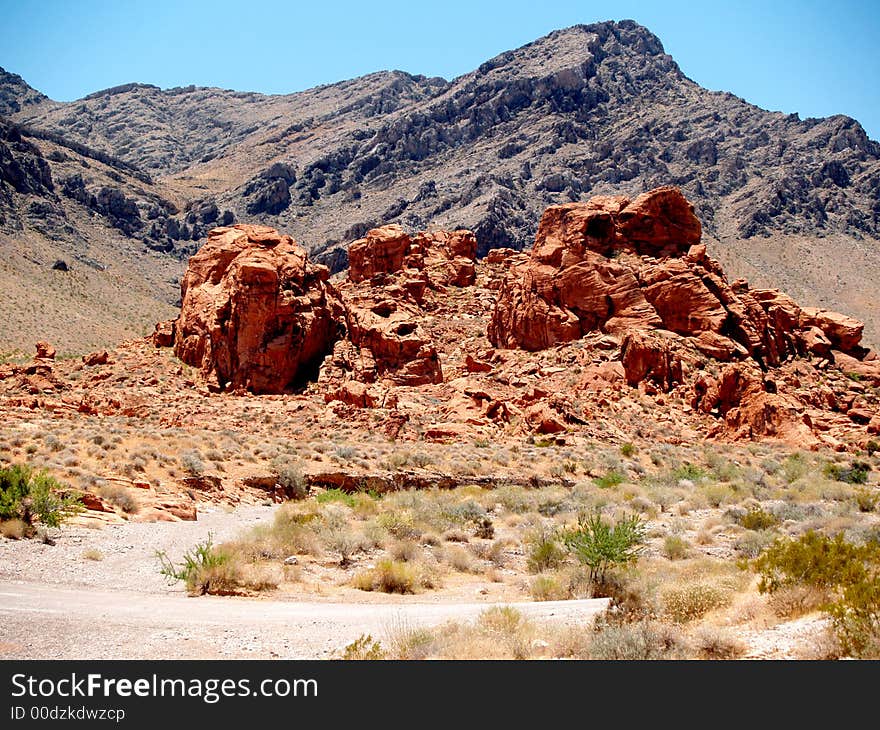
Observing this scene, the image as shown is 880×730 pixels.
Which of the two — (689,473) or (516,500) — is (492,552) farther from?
(689,473)

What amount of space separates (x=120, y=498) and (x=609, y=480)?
1527 cm

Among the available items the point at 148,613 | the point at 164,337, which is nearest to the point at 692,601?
the point at 148,613

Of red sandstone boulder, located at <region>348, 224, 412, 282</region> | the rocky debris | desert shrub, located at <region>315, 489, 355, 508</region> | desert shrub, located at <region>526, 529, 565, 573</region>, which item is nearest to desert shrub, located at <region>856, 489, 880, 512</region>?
desert shrub, located at <region>526, 529, 565, 573</region>

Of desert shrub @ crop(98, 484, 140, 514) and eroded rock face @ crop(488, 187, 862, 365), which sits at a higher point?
eroded rock face @ crop(488, 187, 862, 365)

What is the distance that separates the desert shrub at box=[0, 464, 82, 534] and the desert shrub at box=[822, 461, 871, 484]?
23455 mm

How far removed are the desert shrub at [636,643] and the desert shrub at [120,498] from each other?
1320 centimetres

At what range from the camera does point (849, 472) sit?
89.0 feet

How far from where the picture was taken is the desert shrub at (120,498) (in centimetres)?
1795

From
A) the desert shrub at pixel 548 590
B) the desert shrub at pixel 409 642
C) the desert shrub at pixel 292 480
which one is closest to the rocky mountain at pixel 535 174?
the desert shrub at pixel 292 480

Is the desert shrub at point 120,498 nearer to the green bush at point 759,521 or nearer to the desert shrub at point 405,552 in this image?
the desert shrub at point 405,552

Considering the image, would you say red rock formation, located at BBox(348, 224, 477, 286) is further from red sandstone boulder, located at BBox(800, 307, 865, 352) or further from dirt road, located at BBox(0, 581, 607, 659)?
dirt road, located at BBox(0, 581, 607, 659)

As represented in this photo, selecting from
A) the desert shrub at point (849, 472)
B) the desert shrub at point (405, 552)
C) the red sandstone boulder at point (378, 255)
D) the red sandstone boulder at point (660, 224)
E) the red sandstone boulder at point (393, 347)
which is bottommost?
the desert shrub at point (405, 552)

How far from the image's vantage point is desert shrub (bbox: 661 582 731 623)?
364 inches

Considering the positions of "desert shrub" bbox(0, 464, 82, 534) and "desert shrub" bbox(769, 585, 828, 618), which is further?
"desert shrub" bbox(0, 464, 82, 534)
